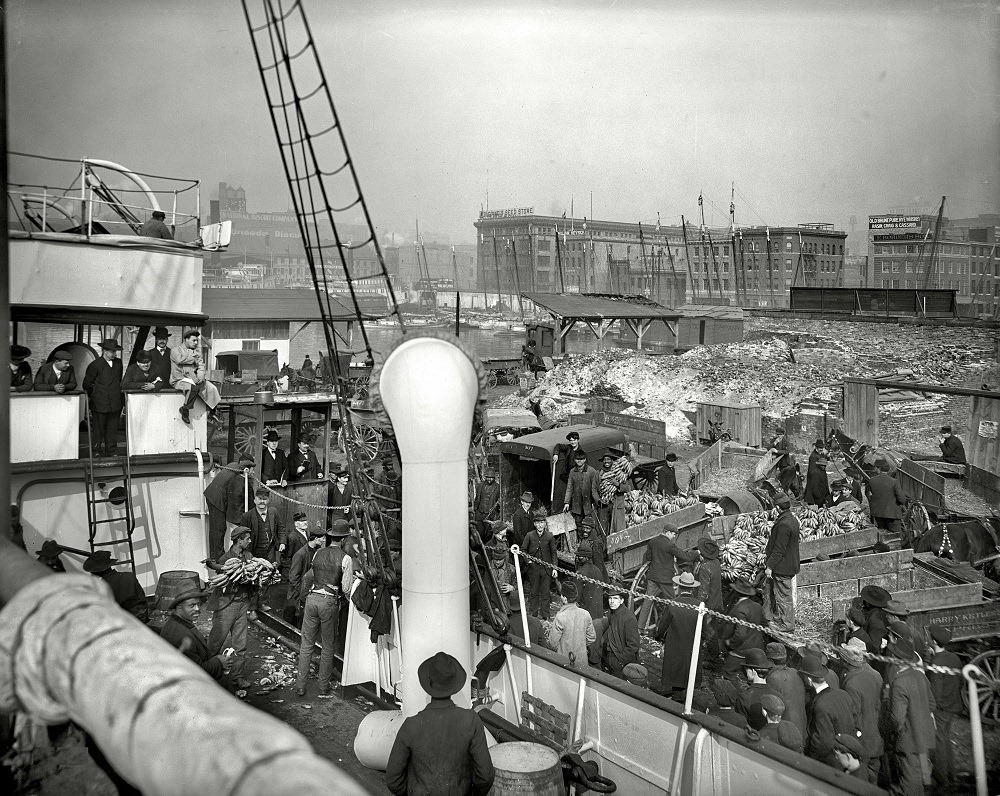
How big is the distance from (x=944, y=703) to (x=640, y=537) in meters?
4.98

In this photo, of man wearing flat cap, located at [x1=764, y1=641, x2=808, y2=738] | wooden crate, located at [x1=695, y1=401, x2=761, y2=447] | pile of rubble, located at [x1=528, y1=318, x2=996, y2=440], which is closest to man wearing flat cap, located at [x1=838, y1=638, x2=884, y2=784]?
man wearing flat cap, located at [x1=764, y1=641, x2=808, y2=738]

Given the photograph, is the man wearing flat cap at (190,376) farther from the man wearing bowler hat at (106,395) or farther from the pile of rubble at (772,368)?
the pile of rubble at (772,368)

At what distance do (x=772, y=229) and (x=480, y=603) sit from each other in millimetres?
65799

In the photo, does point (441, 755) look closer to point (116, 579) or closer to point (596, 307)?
point (116, 579)

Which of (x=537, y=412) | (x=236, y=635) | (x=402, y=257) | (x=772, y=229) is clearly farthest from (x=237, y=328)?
(x=402, y=257)

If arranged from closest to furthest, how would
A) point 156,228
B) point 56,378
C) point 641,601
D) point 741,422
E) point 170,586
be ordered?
1. point 170,586
2. point 641,601
3. point 56,378
4. point 156,228
5. point 741,422

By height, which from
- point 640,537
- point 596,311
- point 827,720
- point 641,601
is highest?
point 596,311

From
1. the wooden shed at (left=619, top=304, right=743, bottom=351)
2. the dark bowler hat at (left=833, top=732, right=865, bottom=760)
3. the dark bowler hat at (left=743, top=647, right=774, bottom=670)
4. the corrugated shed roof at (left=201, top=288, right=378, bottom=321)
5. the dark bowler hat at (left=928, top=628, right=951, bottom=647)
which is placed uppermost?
the corrugated shed roof at (left=201, top=288, right=378, bottom=321)

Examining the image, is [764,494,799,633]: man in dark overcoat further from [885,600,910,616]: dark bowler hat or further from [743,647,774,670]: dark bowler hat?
[743,647,774,670]: dark bowler hat

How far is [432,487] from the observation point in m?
6.09

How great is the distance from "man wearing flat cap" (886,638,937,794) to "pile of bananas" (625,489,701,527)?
657 cm

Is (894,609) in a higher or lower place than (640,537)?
higher

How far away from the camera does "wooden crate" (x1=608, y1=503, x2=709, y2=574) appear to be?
1173 cm

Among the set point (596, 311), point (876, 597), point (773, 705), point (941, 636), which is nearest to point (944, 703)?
point (941, 636)
